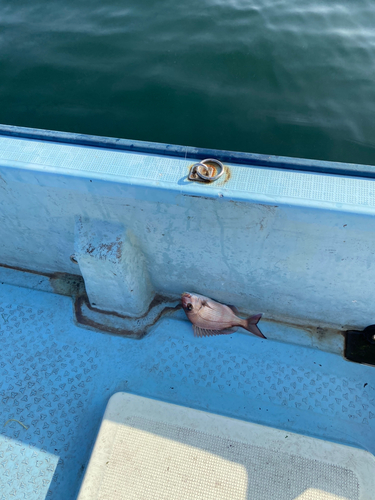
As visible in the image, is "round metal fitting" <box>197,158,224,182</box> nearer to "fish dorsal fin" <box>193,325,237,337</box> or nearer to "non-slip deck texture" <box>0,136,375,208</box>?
"non-slip deck texture" <box>0,136,375,208</box>

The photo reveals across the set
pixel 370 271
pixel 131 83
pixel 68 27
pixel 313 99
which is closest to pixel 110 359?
pixel 370 271

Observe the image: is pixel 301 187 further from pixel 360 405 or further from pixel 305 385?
pixel 360 405

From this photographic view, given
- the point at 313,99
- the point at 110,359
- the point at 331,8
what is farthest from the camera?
the point at 331,8

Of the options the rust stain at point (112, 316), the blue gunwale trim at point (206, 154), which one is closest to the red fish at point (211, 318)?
the rust stain at point (112, 316)

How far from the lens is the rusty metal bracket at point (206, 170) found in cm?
186

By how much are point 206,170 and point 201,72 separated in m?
3.32

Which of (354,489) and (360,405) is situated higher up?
(354,489)

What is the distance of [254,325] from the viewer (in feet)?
8.49

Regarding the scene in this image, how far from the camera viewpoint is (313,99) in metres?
4.34

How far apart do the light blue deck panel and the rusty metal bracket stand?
1.33 metres

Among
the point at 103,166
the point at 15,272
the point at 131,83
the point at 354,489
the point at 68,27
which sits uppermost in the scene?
the point at 68,27

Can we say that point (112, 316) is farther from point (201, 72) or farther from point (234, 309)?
point (201, 72)

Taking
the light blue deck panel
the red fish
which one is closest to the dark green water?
the red fish

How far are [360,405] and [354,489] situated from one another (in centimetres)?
59
